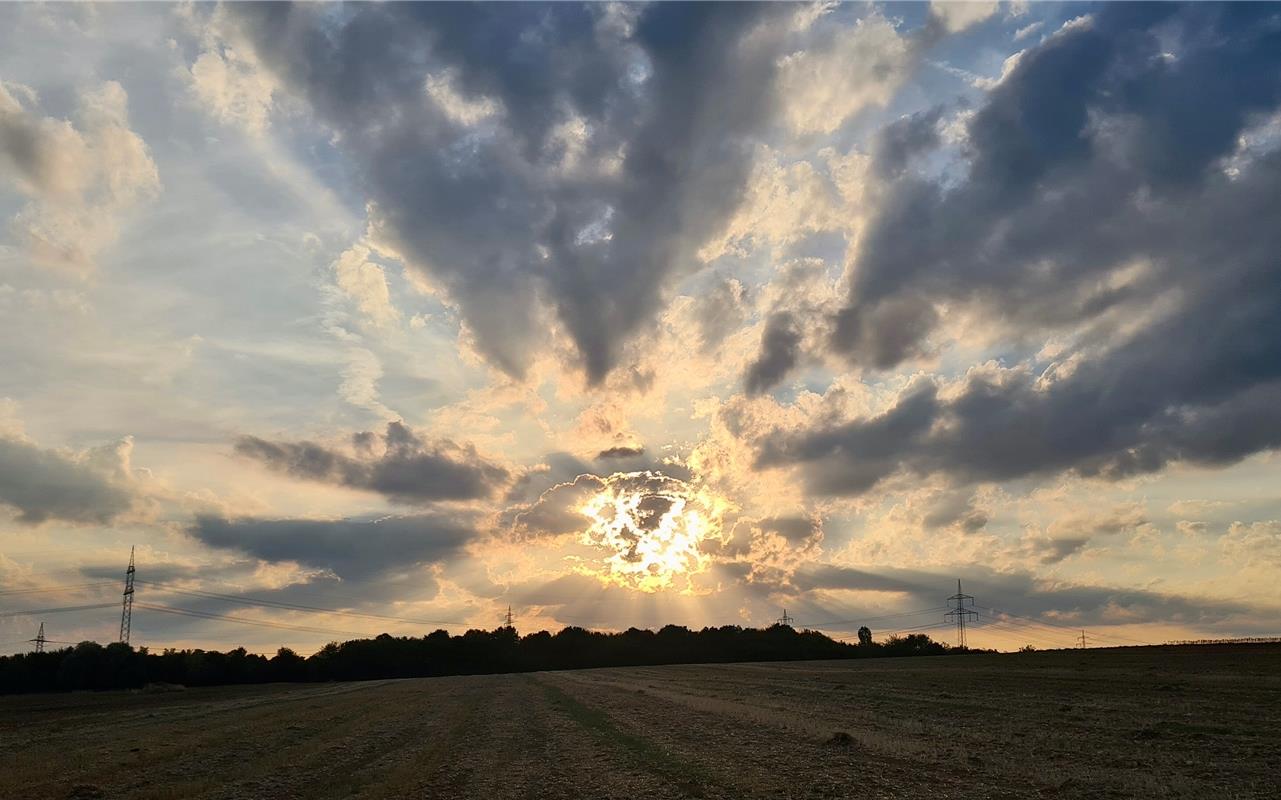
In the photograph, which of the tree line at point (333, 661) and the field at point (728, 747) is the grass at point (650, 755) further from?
the tree line at point (333, 661)

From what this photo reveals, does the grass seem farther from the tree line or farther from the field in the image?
the tree line

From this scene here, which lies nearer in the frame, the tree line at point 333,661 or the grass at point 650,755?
the grass at point 650,755

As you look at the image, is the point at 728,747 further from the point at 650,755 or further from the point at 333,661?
the point at 333,661

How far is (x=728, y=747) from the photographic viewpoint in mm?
29078

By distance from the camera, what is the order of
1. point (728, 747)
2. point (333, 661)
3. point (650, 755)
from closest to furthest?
point (650, 755)
point (728, 747)
point (333, 661)

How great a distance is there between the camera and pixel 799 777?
75.2 ft

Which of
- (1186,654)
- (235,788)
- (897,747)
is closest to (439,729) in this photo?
(235,788)

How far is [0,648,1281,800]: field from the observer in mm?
22281

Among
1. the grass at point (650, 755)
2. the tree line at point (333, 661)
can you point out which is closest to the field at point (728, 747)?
the grass at point (650, 755)

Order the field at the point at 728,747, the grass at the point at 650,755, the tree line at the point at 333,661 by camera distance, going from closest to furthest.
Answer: the field at the point at 728,747 < the grass at the point at 650,755 < the tree line at the point at 333,661

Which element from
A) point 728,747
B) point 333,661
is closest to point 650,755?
point 728,747

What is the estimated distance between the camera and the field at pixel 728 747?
2228 centimetres

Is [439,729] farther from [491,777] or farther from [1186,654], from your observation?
[1186,654]

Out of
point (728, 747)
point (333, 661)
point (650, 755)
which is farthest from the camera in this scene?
point (333, 661)
